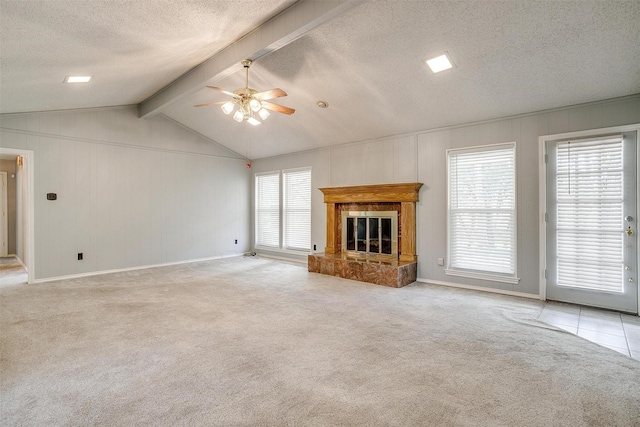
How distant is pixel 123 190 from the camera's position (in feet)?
20.5

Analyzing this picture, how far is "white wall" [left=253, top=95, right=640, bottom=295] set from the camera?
413cm

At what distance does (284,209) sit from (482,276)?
14.7 feet

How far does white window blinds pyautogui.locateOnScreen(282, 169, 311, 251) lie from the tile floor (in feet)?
14.9

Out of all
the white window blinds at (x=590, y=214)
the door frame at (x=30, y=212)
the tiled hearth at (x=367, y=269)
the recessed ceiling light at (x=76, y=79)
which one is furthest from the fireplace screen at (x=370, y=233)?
the door frame at (x=30, y=212)

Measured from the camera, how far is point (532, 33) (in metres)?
3.08

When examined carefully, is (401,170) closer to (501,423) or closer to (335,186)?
(335,186)

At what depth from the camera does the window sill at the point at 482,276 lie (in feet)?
14.8

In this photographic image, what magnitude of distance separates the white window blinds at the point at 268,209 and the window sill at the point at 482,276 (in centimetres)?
413

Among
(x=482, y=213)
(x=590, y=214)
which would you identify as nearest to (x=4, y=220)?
(x=482, y=213)

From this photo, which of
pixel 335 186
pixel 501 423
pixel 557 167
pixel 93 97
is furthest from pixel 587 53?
pixel 93 97

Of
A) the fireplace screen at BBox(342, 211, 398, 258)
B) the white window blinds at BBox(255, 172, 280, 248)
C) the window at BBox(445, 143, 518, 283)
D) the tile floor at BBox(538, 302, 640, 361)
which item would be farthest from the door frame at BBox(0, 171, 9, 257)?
the tile floor at BBox(538, 302, 640, 361)

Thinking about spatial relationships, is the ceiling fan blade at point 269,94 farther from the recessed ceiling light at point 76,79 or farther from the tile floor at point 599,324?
the tile floor at point 599,324

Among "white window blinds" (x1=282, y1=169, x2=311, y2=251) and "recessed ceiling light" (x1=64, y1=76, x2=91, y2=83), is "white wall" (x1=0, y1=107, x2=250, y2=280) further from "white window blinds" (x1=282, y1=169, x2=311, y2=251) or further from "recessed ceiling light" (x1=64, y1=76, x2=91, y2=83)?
"recessed ceiling light" (x1=64, y1=76, x2=91, y2=83)

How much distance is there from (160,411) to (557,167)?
5037 mm
